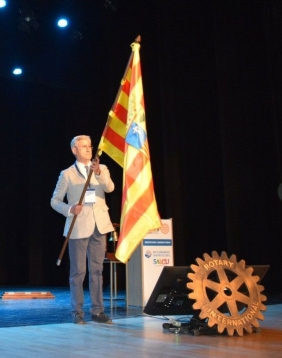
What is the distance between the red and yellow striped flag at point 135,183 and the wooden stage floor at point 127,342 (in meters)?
0.56

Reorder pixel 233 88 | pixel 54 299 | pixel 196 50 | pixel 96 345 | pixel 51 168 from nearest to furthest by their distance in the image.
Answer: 1. pixel 96 345
2. pixel 54 299
3. pixel 233 88
4. pixel 196 50
5. pixel 51 168

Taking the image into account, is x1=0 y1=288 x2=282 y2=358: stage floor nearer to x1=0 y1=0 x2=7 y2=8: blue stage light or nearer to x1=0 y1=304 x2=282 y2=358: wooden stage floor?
x1=0 y1=304 x2=282 y2=358: wooden stage floor

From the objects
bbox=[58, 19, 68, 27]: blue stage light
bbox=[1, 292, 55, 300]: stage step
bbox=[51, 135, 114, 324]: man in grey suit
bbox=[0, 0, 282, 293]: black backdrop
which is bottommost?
bbox=[1, 292, 55, 300]: stage step

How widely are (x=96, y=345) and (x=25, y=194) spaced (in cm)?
821

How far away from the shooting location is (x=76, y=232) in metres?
4.50

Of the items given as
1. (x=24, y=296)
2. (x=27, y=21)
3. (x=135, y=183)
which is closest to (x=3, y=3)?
(x=27, y=21)

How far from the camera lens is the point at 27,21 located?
327 inches

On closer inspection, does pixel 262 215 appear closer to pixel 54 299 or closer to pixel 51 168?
pixel 54 299

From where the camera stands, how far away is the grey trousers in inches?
177

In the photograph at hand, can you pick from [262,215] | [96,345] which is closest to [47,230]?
[262,215]

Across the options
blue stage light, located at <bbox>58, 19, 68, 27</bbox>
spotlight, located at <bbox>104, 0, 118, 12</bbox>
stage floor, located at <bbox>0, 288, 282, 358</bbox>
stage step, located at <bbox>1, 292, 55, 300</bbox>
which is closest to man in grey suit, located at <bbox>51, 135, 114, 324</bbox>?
stage floor, located at <bbox>0, 288, 282, 358</bbox>

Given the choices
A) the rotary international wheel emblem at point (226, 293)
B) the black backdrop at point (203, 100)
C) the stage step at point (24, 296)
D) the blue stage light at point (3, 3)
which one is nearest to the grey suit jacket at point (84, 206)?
the rotary international wheel emblem at point (226, 293)

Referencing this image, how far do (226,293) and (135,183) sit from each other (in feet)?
3.24

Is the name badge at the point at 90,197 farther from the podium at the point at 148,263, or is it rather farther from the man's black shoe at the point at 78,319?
the podium at the point at 148,263
